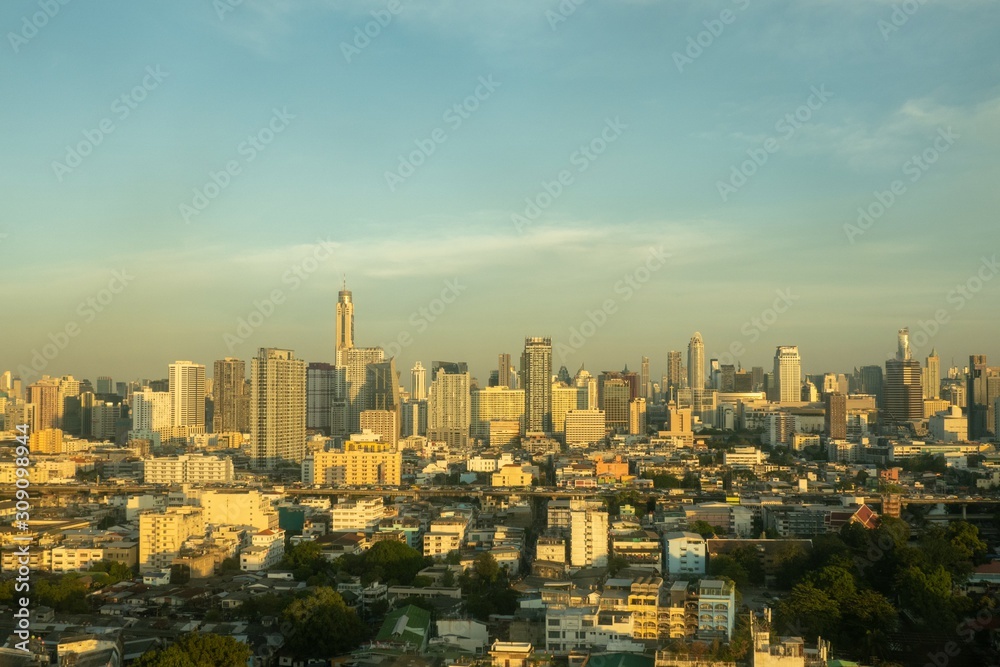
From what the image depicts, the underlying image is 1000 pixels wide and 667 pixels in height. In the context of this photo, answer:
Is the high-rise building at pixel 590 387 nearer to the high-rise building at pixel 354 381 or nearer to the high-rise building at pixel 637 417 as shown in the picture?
the high-rise building at pixel 637 417

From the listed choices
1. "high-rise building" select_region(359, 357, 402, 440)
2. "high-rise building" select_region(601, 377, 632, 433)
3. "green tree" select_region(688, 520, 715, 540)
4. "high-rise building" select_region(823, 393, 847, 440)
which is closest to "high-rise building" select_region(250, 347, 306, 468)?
"high-rise building" select_region(359, 357, 402, 440)

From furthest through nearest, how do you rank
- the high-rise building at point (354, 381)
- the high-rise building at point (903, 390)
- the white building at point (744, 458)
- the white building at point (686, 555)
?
the high-rise building at point (354, 381) < the high-rise building at point (903, 390) < the white building at point (744, 458) < the white building at point (686, 555)

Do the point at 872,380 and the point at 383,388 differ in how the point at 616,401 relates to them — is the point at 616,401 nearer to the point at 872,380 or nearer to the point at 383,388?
the point at 383,388

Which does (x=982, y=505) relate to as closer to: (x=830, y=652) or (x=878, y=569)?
(x=878, y=569)

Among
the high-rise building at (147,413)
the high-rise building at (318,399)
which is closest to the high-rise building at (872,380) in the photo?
the high-rise building at (318,399)

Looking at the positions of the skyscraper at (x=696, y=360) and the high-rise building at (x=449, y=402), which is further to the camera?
the skyscraper at (x=696, y=360)

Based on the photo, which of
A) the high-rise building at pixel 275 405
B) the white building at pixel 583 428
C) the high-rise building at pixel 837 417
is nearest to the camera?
the high-rise building at pixel 275 405
